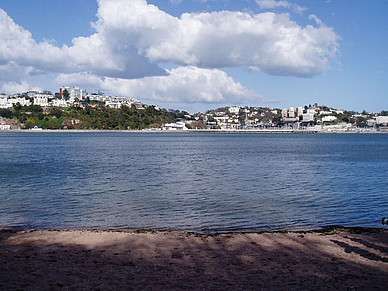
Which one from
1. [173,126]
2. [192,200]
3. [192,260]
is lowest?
[192,200]

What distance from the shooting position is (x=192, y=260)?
7773mm

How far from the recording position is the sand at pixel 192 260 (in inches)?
251

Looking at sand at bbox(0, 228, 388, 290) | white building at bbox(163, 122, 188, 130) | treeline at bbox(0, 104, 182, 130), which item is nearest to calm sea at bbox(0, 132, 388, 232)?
sand at bbox(0, 228, 388, 290)

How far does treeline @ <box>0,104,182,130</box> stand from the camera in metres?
174

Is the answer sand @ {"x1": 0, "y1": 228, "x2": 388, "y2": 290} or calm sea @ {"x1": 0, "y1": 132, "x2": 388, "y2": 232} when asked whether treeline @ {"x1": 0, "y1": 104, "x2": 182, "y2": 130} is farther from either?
sand @ {"x1": 0, "y1": 228, "x2": 388, "y2": 290}

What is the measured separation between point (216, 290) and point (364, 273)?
2950 mm

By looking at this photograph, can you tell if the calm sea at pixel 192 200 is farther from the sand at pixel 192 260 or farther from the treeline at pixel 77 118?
the treeline at pixel 77 118

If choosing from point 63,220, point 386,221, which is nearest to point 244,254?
point 386,221

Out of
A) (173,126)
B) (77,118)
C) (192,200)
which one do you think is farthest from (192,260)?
(173,126)

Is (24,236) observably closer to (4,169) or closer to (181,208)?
(181,208)

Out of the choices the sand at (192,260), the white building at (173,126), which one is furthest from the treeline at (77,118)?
the sand at (192,260)

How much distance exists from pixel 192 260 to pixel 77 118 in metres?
181

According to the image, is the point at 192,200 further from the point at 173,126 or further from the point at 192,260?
the point at 173,126

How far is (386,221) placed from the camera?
973 centimetres
